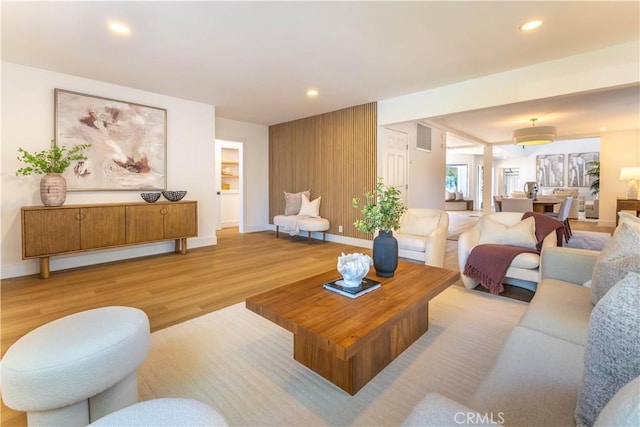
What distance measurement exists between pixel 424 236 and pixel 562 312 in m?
2.33

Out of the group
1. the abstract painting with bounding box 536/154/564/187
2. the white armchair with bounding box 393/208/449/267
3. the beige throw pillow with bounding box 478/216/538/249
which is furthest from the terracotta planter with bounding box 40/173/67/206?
the abstract painting with bounding box 536/154/564/187

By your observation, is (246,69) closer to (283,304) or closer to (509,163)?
(283,304)

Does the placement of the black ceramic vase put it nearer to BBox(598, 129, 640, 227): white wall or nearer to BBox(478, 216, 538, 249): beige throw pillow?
BBox(478, 216, 538, 249): beige throw pillow

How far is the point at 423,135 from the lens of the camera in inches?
256

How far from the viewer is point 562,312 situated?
1531 mm

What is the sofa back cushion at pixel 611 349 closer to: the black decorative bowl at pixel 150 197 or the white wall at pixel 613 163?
the black decorative bowl at pixel 150 197

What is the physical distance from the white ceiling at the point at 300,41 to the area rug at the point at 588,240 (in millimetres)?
2478

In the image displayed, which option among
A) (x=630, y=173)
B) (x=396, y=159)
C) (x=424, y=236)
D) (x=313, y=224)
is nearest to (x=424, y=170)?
(x=396, y=159)

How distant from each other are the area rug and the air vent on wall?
124 inches

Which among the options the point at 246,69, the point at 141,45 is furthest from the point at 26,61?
the point at 246,69

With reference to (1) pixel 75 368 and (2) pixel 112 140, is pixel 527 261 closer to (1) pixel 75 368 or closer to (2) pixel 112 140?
(1) pixel 75 368

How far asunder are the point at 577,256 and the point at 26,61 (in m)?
5.88

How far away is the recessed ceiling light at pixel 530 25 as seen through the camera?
264 centimetres

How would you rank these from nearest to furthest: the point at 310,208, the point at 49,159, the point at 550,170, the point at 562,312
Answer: the point at 562,312 < the point at 49,159 < the point at 310,208 < the point at 550,170
